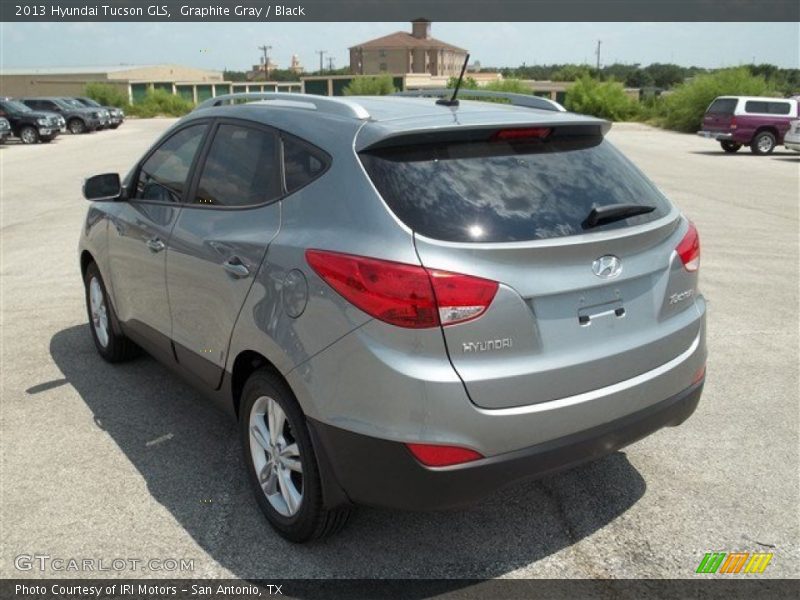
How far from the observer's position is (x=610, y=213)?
112 inches

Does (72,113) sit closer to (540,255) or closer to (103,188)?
(103,188)

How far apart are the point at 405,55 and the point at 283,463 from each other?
381 ft

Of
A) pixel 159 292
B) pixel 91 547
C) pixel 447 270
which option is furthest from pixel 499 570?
pixel 159 292

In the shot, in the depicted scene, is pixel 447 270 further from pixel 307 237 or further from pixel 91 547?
pixel 91 547

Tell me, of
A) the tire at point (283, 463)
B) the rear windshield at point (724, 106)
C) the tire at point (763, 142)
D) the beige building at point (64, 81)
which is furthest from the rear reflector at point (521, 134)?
the beige building at point (64, 81)

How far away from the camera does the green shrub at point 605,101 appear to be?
48.0 metres

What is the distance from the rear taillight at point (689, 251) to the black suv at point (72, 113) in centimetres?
3873

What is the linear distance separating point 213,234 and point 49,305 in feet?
13.6

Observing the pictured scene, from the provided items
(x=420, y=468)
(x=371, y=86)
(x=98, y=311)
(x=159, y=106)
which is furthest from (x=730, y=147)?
(x=159, y=106)

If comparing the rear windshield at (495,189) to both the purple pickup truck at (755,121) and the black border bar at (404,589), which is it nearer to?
the black border bar at (404,589)

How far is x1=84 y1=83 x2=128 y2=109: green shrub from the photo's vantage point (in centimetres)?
6134

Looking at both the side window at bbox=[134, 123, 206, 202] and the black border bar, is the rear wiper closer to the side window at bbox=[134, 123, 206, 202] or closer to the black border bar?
the black border bar

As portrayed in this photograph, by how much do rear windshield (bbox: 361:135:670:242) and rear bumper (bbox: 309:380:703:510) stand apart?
762 mm

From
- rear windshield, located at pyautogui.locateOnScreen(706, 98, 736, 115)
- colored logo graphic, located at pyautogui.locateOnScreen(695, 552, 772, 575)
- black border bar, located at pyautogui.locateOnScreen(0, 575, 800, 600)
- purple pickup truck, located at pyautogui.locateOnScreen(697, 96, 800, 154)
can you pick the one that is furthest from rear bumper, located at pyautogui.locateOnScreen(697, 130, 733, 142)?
black border bar, located at pyautogui.locateOnScreen(0, 575, 800, 600)
